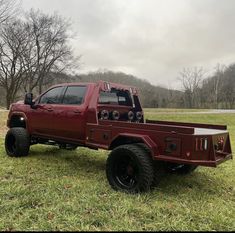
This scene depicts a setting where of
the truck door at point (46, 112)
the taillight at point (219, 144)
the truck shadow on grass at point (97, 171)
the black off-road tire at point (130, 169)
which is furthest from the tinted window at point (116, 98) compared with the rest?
the taillight at point (219, 144)

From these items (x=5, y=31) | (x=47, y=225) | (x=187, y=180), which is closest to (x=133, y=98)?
(x=187, y=180)

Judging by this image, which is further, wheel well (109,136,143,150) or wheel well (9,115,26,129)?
wheel well (9,115,26,129)

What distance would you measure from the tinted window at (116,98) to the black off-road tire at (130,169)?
167 centimetres

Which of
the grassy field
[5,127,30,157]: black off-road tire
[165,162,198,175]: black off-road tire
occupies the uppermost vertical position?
[5,127,30,157]: black off-road tire

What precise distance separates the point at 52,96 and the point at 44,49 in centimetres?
2986

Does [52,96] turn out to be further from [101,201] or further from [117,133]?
[101,201]

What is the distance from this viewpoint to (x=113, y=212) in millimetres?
3992

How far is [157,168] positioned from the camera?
5.64 meters

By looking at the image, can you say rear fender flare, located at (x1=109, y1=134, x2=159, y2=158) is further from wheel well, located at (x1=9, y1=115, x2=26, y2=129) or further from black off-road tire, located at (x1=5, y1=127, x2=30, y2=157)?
wheel well, located at (x1=9, y1=115, x2=26, y2=129)

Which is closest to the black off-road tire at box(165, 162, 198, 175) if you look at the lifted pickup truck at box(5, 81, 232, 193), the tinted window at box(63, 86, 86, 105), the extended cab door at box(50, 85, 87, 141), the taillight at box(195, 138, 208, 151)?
the lifted pickup truck at box(5, 81, 232, 193)

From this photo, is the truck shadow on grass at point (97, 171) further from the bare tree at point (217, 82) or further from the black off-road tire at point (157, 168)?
the bare tree at point (217, 82)

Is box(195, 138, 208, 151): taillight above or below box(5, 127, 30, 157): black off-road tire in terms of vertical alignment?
above

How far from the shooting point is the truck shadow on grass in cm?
523

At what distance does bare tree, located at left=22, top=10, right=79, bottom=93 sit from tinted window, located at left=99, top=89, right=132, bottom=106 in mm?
29543
